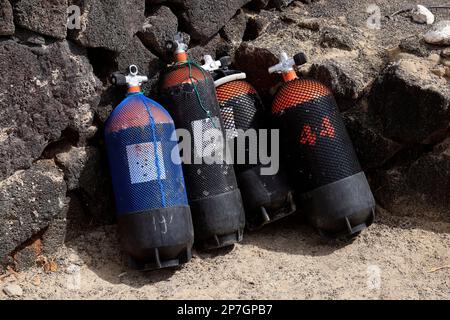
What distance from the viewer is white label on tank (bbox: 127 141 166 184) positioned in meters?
3.41

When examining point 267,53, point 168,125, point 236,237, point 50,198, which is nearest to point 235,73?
point 267,53

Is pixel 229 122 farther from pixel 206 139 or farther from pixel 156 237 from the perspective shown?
pixel 156 237

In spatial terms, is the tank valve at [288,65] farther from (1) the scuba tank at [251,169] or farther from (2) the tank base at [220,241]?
(2) the tank base at [220,241]

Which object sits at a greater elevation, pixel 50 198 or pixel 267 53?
pixel 267 53

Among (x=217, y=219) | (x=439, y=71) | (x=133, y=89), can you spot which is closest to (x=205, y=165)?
(x=217, y=219)

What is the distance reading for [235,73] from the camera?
3.93 meters

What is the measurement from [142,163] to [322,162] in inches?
36.0

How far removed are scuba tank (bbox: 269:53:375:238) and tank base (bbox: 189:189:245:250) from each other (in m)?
0.39

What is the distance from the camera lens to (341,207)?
144 inches

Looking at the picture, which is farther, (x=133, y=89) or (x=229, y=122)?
(x=229, y=122)

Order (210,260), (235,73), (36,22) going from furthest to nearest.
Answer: (235,73) < (210,260) < (36,22)

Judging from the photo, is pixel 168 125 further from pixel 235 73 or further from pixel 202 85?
pixel 235 73

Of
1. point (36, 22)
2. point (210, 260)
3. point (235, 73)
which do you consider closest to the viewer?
point (36, 22)

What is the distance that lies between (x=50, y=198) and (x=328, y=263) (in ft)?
4.55
